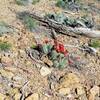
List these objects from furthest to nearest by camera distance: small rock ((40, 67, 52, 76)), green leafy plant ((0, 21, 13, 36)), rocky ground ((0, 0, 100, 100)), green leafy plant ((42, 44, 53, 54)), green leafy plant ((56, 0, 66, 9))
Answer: green leafy plant ((56, 0, 66, 9))
green leafy plant ((0, 21, 13, 36))
green leafy plant ((42, 44, 53, 54))
small rock ((40, 67, 52, 76))
rocky ground ((0, 0, 100, 100))

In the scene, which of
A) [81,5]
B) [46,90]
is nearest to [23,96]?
[46,90]

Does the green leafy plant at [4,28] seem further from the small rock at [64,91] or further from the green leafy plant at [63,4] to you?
the green leafy plant at [63,4]

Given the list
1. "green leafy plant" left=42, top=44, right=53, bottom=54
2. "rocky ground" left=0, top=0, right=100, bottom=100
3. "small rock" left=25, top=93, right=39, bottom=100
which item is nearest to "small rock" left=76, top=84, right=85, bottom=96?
"rocky ground" left=0, top=0, right=100, bottom=100

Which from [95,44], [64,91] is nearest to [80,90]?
[64,91]

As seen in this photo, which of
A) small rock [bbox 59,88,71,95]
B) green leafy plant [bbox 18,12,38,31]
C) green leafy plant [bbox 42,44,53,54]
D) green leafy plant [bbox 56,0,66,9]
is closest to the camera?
small rock [bbox 59,88,71,95]

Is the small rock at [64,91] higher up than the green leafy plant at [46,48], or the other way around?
the green leafy plant at [46,48]

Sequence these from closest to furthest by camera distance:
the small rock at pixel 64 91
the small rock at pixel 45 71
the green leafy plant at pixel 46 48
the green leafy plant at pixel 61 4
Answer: the small rock at pixel 64 91
the small rock at pixel 45 71
the green leafy plant at pixel 46 48
the green leafy plant at pixel 61 4

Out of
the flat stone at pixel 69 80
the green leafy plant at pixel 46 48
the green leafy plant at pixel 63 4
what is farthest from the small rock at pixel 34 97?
the green leafy plant at pixel 63 4

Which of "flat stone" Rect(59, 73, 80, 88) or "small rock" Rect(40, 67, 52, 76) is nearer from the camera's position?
"flat stone" Rect(59, 73, 80, 88)

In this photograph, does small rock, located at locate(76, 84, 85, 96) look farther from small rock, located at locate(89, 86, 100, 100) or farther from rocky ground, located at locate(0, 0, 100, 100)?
small rock, located at locate(89, 86, 100, 100)
